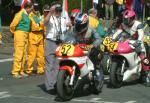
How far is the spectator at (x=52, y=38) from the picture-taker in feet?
39.6

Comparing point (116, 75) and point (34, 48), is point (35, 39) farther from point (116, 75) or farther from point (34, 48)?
point (116, 75)

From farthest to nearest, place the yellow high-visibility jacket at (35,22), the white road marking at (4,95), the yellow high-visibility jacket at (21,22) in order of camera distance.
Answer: the yellow high-visibility jacket at (35,22), the yellow high-visibility jacket at (21,22), the white road marking at (4,95)

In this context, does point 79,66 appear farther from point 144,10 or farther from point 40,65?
→ point 144,10

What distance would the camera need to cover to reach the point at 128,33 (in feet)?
43.5

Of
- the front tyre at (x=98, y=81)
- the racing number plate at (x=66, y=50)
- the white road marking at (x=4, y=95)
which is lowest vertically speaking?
the white road marking at (x=4, y=95)

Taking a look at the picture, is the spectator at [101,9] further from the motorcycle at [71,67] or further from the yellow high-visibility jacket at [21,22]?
the motorcycle at [71,67]

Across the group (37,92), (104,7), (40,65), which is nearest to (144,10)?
(104,7)

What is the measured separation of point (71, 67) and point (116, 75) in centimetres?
180

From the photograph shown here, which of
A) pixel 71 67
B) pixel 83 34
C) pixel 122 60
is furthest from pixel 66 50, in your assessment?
pixel 122 60

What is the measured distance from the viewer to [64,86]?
1086 cm

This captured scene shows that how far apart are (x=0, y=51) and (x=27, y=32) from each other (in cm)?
705

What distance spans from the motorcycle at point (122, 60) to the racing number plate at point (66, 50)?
1607 millimetres

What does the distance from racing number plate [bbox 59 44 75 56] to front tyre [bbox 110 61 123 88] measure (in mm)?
1578

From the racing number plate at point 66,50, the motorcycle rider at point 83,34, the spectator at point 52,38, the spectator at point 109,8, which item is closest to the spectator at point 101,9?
the spectator at point 109,8
